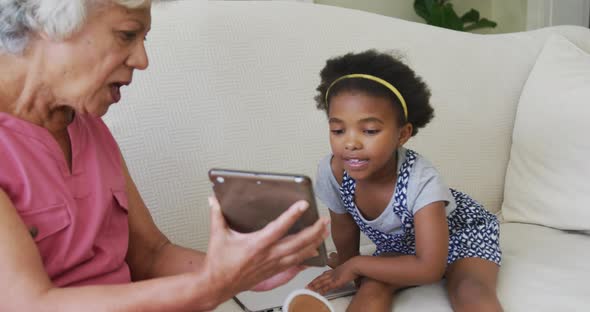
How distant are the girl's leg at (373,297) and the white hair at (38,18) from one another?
78 centimetres

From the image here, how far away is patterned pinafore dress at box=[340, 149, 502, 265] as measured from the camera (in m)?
1.55

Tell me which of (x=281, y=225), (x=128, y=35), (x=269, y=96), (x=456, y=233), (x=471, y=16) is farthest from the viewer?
(x=471, y=16)

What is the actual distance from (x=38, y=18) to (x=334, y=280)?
827mm

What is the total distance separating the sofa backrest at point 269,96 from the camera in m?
1.59

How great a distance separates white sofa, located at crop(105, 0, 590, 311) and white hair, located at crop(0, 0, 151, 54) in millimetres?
537

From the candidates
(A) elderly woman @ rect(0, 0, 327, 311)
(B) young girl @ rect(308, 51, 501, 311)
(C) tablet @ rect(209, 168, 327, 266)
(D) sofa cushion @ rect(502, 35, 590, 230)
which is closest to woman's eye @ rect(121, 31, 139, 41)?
(A) elderly woman @ rect(0, 0, 327, 311)

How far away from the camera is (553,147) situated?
6.09 ft

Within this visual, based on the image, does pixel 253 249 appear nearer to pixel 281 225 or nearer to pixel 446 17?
pixel 281 225

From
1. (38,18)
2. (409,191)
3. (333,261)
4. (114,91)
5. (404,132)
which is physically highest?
(38,18)

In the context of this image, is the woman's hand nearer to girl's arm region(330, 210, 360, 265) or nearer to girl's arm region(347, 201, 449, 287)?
girl's arm region(347, 201, 449, 287)

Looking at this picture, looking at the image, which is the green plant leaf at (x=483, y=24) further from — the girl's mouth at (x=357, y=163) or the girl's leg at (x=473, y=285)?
the girl's mouth at (x=357, y=163)

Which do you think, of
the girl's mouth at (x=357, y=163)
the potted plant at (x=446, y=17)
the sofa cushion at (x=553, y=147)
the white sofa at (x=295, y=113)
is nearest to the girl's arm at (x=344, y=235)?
the white sofa at (x=295, y=113)

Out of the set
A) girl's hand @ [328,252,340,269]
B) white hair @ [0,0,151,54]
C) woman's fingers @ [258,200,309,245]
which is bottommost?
girl's hand @ [328,252,340,269]

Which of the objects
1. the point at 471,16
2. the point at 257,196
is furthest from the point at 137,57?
the point at 471,16
